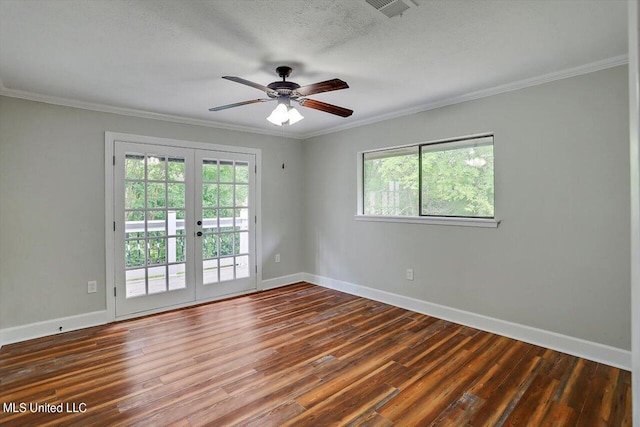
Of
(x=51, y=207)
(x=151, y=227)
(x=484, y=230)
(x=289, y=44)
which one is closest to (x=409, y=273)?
(x=484, y=230)

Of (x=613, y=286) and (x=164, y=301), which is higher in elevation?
(x=613, y=286)

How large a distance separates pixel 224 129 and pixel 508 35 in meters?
3.51

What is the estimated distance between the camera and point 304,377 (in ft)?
8.34

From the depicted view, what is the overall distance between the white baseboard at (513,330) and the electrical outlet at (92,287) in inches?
123

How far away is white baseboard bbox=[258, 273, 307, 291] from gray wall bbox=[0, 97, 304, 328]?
6.73ft

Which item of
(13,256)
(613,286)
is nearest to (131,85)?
(13,256)

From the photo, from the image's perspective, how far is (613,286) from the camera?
2.67 m

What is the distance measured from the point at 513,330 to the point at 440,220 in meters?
1.28

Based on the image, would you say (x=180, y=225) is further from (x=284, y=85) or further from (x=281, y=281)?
(x=284, y=85)

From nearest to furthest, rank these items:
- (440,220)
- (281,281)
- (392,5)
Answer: (392,5)
(440,220)
(281,281)

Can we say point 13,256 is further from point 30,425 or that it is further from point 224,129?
point 224,129

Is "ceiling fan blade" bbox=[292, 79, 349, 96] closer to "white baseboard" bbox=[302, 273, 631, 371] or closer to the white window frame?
the white window frame

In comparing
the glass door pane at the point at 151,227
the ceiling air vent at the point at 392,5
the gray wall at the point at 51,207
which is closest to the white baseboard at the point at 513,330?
the glass door pane at the point at 151,227

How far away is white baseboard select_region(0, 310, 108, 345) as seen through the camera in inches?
126
